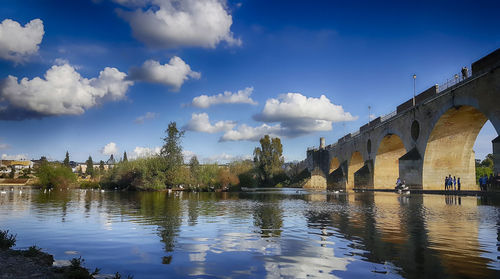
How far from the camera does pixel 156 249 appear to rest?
7312mm

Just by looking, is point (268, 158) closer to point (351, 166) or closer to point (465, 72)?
point (351, 166)

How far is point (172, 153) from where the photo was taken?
176 feet

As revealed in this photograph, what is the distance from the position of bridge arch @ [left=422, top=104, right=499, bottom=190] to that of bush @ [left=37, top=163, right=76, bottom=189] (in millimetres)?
47012

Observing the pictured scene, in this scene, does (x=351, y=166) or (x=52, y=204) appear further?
(x=351, y=166)

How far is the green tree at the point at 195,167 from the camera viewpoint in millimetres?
53534

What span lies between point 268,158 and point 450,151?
53.7 meters

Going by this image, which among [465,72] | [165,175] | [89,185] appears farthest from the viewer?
[89,185]

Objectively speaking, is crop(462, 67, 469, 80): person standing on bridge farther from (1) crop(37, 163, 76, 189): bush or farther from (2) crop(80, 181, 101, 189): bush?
(2) crop(80, 181, 101, 189): bush

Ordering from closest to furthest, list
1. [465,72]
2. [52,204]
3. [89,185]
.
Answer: [52,204], [465,72], [89,185]

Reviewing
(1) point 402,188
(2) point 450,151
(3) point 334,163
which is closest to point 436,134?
(2) point 450,151

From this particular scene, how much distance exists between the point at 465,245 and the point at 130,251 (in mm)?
6414

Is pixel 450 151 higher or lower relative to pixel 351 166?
higher

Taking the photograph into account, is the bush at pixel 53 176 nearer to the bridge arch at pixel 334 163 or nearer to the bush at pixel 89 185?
the bush at pixel 89 185

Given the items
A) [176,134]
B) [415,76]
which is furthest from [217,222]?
[176,134]
